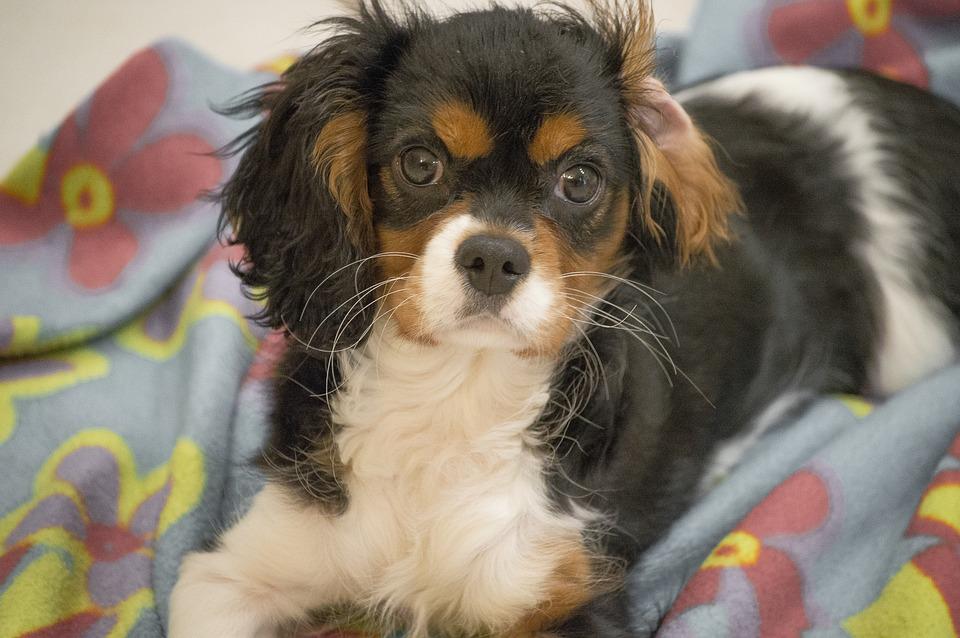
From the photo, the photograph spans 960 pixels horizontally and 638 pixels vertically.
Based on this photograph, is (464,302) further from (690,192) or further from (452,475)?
(690,192)

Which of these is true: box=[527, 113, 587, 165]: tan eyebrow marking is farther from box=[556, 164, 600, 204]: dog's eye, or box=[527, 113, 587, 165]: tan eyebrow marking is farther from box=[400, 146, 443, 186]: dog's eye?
box=[400, 146, 443, 186]: dog's eye

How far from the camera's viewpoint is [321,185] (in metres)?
1.61

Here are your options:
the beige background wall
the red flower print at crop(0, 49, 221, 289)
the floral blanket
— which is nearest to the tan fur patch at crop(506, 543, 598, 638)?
the floral blanket

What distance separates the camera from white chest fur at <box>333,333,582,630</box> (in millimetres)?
1747

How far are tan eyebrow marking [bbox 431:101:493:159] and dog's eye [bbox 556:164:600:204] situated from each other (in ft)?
0.47

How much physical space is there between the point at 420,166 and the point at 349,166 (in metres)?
0.13

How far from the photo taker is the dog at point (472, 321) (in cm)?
155

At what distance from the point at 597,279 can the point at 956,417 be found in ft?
3.57

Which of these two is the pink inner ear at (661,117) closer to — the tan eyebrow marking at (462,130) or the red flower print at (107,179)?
the tan eyebrow marking at (462,130)

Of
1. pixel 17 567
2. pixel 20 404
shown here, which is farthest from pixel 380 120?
pixel 20 404

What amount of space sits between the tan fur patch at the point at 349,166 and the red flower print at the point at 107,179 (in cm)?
129

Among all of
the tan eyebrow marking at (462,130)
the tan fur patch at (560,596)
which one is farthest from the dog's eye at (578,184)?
the tan fur patch at (560,596)

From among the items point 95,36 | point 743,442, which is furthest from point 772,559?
point 95,36

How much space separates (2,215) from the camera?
2.83 m
